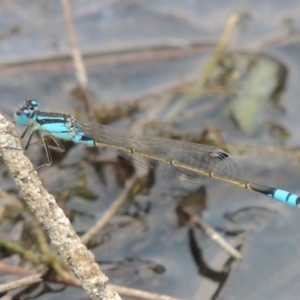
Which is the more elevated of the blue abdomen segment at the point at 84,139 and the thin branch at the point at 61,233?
the blue abdomen segment at the point at 84,139

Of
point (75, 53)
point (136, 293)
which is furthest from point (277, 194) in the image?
point (75, 53)

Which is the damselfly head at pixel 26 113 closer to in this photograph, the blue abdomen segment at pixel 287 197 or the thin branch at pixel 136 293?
the thin branch at pixel 136 293

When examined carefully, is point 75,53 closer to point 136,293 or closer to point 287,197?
→ point 287,197

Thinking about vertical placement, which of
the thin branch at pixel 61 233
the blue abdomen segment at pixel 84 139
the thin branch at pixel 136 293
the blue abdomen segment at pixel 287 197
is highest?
the blue abdomen segment at pixel 84 139

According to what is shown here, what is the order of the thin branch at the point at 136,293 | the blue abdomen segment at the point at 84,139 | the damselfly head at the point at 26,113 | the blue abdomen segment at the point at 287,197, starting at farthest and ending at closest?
the blue abdomen segment at the point at 84,139
the damselfly head at the point at 26,113
the blue abdomen segment at the point at 287,197
the thin branch at the point at 136,293

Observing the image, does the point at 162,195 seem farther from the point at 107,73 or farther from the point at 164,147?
the point at 107,73

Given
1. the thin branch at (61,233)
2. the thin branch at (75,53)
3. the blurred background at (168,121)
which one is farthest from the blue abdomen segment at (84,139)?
the thin branch at (61,233)

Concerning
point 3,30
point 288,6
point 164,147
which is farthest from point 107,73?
point 288,6
